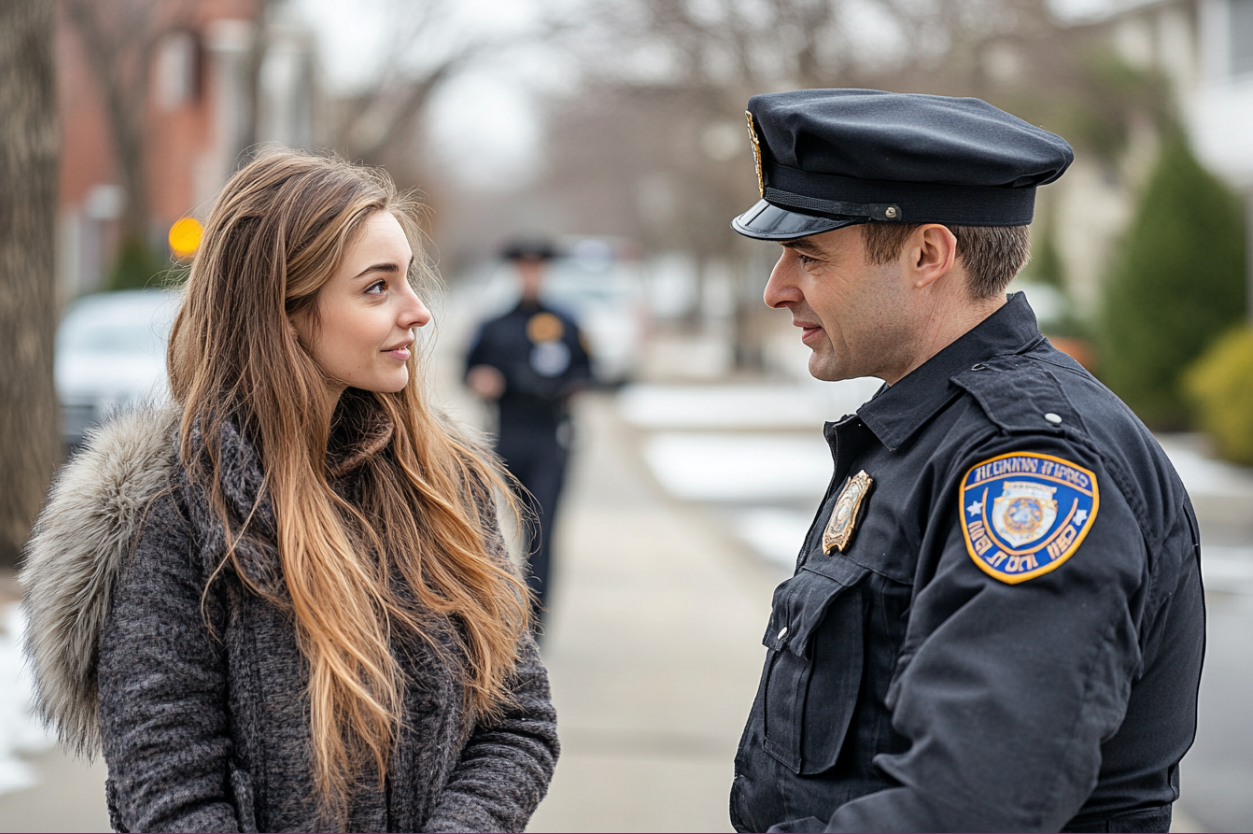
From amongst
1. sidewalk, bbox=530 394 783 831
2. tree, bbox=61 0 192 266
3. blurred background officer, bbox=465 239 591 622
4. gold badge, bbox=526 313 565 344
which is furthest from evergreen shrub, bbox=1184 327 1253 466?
tree, bbox=61 0 192 266

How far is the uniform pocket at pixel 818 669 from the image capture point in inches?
67.3

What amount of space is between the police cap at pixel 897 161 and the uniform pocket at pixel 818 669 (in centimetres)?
50

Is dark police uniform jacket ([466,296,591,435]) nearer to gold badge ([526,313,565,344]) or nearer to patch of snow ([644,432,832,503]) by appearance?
gold badge ([526,313,565,344])

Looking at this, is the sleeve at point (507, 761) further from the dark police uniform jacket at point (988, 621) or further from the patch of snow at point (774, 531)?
the patch of snow at point (774, 531)

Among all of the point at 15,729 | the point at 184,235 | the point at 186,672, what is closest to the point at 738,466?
the point at 15,729

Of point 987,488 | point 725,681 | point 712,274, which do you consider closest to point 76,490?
point 987,488

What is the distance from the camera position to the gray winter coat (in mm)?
1812

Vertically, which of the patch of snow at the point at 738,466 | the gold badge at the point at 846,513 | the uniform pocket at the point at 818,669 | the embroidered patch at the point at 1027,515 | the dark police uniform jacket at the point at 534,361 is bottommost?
the patch of snow at the point at 738,466

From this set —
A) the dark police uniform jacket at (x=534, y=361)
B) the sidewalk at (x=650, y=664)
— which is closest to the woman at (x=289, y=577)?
the sidewalk at (x=650, y=664)

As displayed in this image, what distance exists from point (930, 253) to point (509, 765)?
106 centimetres

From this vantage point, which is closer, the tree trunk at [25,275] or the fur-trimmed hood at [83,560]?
the fur-trimmed hood at [83,560]

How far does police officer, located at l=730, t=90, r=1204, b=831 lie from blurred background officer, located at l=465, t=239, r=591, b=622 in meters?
4.87

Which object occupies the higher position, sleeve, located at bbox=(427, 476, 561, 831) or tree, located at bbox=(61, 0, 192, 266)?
tree, located at bbox=(61, 0, 192, 266)

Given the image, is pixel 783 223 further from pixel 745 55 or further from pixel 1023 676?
pixel 745 55
